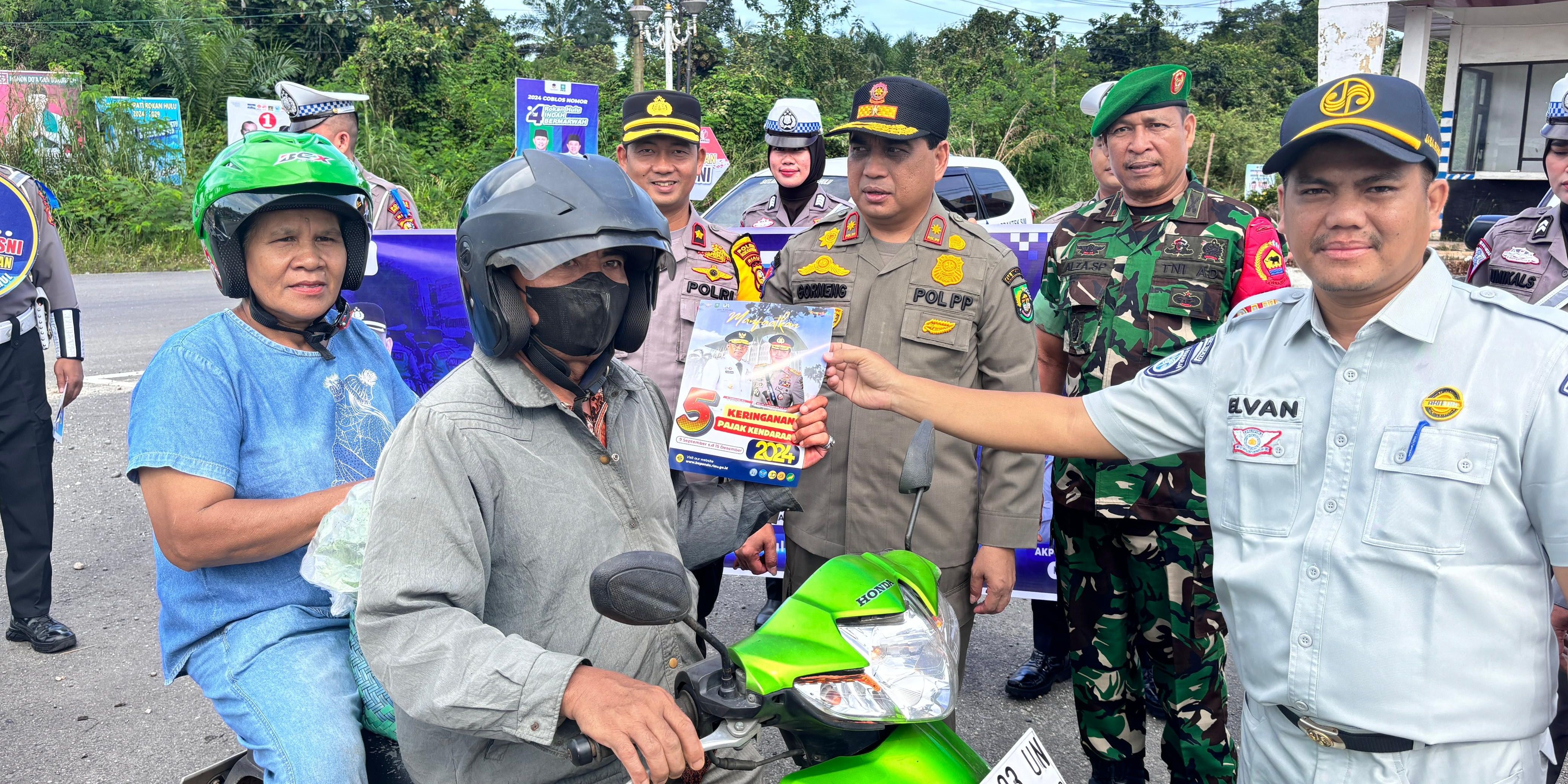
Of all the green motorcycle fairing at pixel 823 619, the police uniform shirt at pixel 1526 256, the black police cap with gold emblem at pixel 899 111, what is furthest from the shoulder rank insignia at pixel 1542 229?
the green motorcycle fairing at pixel 823 619

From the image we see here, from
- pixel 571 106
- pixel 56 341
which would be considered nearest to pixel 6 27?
pixel 571 106

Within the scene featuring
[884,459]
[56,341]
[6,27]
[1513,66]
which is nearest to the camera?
[884,459]

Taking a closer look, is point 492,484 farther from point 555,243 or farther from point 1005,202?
point 1005,202

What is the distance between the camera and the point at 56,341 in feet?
16.0

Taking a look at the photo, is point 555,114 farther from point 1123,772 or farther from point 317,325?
point 1123,772

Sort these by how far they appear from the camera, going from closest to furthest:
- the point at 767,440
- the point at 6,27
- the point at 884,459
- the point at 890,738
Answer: the point at 890,738, the point at 767,440, the point at 884,459, the point at 6,27

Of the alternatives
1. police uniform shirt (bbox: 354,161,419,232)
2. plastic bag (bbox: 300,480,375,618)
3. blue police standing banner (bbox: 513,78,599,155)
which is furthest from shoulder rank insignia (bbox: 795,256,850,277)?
blue police standing banner (bbox: 513,78,599,155)

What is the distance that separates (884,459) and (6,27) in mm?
35214

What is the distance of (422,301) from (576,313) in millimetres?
Answer: 3399

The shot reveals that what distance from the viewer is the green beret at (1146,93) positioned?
349 centimetres

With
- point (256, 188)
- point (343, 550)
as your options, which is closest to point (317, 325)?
point (256, 188)

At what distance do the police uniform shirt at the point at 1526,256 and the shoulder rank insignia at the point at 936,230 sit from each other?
7.67ft

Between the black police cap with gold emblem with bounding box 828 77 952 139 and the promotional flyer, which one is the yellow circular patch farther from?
the black police cap with gold emblem with bounding box 828 77 952 139

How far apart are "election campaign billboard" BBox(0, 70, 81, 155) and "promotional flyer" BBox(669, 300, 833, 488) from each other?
23.4 m
